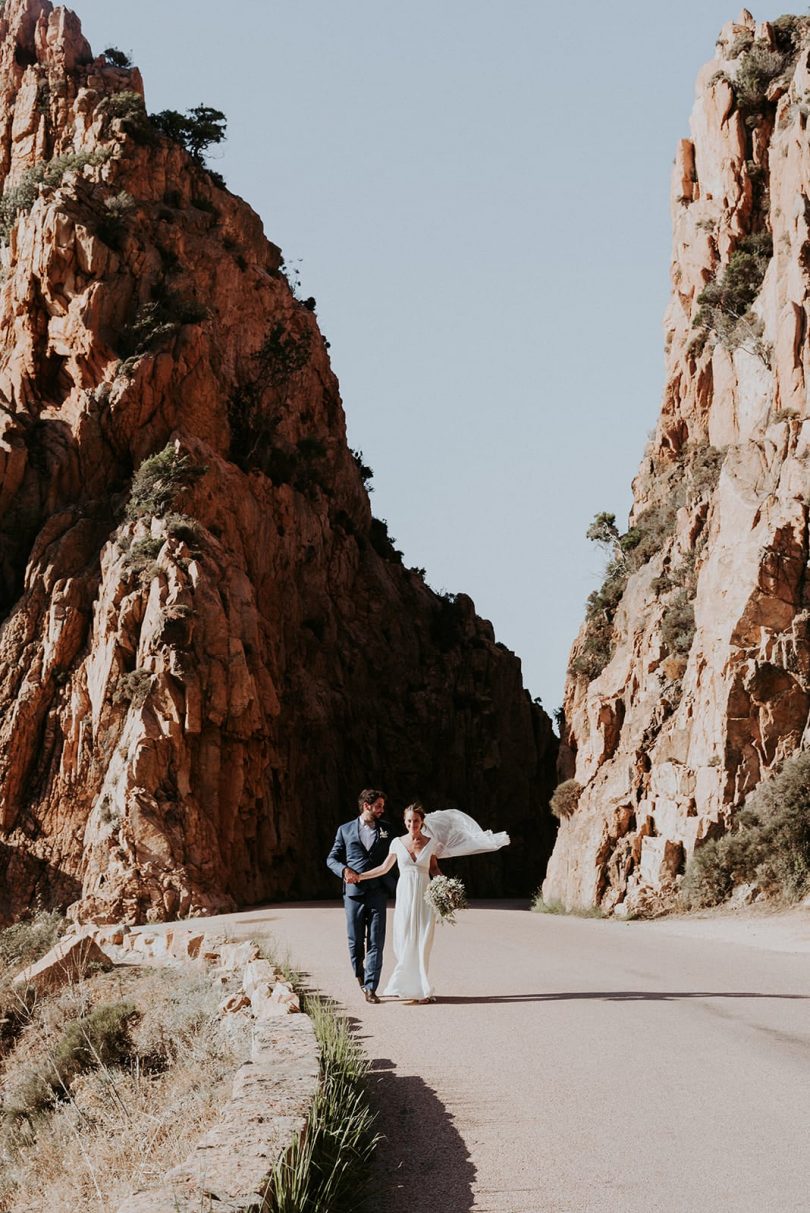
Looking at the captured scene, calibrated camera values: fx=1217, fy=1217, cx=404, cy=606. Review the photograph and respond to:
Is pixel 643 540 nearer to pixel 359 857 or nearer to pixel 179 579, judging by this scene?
pixel 179 579

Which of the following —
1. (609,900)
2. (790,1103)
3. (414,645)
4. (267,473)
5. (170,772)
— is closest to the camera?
(790,1103)

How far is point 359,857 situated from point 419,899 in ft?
2.52

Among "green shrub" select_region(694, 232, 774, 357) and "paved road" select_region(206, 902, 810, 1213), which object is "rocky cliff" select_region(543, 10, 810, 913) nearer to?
"green shrub" select_region(694, 232, 774, 357)

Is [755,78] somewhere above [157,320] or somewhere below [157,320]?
above

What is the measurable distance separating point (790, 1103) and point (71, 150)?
50451 millimetres

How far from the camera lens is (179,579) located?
3522cm

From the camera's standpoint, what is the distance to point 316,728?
4284 centimetres

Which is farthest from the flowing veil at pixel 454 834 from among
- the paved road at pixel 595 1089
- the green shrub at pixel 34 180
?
the green shrub at pixel 34 180

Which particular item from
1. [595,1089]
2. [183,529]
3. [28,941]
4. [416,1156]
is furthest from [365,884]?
[183,529]

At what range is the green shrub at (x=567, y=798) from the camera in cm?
Result: 3411

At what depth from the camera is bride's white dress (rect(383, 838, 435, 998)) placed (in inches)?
486

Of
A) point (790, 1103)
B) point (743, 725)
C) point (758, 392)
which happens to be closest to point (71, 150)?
point (758, 392)

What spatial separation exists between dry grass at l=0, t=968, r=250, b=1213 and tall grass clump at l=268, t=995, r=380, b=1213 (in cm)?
86

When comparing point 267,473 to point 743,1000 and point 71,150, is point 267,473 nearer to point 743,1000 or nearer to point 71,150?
point 71,150
